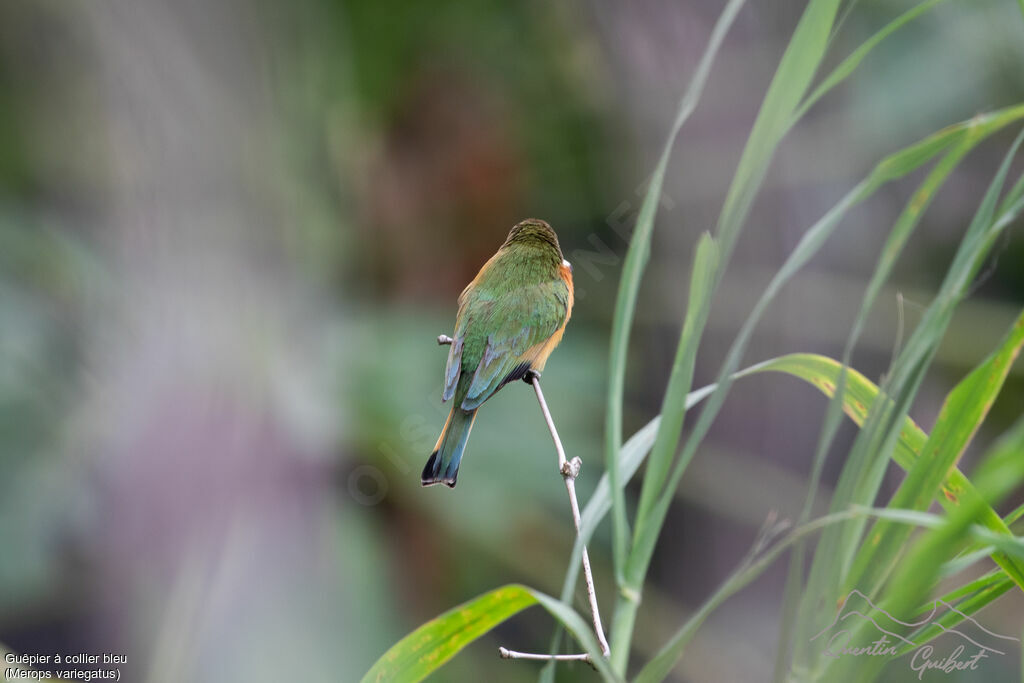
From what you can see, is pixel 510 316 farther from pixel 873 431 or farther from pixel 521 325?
pixel 873 431

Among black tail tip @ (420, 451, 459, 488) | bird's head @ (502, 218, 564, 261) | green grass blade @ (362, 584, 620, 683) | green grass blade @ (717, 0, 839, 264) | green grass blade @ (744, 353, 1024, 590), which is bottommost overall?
green grass blade @ (362, 584, 620, 683)

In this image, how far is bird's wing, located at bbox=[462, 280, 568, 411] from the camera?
36cm

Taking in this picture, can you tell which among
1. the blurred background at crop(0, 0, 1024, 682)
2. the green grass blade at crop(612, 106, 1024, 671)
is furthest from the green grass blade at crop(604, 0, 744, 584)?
the blurred background at crop(0, 0, 1024, 682)

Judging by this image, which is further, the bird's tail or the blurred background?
the blurred background

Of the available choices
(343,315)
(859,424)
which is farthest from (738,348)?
(343,315)

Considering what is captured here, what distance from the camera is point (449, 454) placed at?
32 centimetres

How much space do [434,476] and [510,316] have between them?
0.09 meters

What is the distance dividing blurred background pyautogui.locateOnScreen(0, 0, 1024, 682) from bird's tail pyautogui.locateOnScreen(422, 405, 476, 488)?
2.11 ft

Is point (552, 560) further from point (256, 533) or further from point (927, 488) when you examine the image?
point (927, 488)

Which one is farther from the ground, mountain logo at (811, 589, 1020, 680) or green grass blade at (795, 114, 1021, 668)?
green grass blade at (795, 114, 1021, 668)

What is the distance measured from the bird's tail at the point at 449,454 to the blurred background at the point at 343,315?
642 mm

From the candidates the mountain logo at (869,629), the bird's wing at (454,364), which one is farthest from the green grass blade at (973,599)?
the bird's wing at (454,364)

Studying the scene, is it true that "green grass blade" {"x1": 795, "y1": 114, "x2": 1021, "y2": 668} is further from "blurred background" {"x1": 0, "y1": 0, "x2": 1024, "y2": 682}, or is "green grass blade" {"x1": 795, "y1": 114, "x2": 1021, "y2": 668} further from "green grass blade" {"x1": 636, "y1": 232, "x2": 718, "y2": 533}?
"blurred background" {"x1": 0, "y1": 0, "x2": 1024, "y2": 682}

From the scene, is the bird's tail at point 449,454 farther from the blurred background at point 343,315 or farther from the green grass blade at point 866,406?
the blurred background at point 343,315
